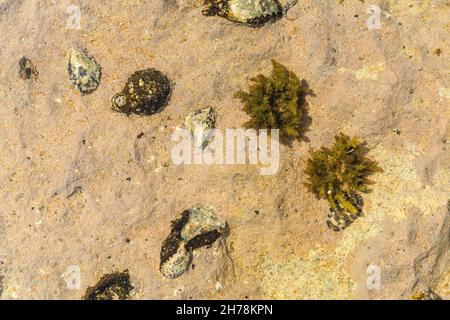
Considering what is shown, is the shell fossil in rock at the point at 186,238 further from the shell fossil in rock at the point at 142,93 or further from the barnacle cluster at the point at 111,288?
the shell fossil in rock at the point at 142,93

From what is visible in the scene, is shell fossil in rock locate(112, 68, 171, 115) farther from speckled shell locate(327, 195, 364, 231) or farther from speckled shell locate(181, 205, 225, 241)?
speckled shell locate(327, 195, 364, 231)

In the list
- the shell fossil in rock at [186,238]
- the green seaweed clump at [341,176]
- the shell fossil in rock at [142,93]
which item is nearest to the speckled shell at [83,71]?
the shell fossil in rock at [142,93]

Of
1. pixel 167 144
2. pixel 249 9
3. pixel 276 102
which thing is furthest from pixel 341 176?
pixel 249 9

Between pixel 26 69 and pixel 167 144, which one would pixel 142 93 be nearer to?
pixel 167 144

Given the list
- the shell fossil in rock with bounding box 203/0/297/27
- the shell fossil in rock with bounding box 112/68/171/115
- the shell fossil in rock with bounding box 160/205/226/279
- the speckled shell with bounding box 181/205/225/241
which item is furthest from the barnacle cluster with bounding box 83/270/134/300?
the shell fossil in rock with bounding box 203/0/297/27

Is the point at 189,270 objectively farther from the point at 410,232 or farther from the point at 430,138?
the point at 430,138

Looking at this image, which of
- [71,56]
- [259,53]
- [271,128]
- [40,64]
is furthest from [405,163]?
[40,64]
